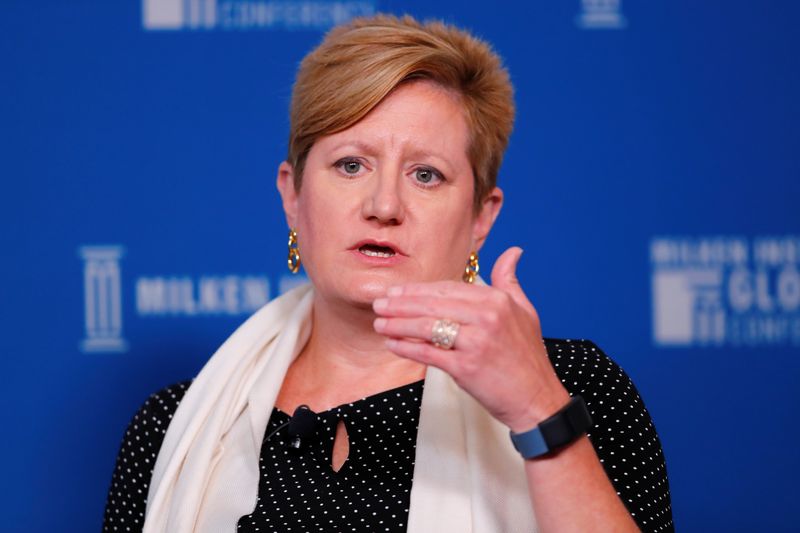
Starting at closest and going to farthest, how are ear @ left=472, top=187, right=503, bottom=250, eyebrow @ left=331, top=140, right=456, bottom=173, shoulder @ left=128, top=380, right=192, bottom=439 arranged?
eyebrow @ left=331, top=140, right=456, bottom=173 < ear @ left=472, top=187, right=503, bottom=250 < shoulder @ left=128, top=380, right=192, bottom=439

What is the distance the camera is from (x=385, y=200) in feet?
5.35

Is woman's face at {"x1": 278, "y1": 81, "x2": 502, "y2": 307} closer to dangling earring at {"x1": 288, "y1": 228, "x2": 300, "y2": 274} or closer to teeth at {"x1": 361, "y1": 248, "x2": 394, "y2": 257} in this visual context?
teeth at {"x1": 361, "y1": 248, "x2": 394, "y2": 257}

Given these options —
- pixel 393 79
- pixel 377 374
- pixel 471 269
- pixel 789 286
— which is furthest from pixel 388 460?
pixel 789 286

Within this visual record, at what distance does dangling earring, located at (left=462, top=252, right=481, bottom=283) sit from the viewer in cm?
186

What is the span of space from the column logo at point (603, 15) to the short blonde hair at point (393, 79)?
696 millimetres

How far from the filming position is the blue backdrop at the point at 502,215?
95.5 inches

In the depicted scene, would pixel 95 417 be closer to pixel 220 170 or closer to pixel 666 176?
pixel 220 170

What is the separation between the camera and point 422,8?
2.45 metres

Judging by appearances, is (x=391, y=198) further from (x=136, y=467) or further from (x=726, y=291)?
(x=726, y=291)

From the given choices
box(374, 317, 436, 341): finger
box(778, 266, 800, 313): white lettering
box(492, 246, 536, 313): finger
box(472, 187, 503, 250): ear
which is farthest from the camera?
box(778, 266, 800, 313): white lettering

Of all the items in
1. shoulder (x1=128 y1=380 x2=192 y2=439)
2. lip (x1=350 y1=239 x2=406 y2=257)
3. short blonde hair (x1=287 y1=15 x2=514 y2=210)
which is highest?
short blonde hair (x1=287 y1=15 x2=514 y2=210)

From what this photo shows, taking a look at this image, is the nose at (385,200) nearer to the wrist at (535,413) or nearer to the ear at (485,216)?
the ear at (485,216)

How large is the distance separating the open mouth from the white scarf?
0.22 metres

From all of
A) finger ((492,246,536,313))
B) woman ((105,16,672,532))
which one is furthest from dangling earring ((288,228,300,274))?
finger ((492,246,536,313))
